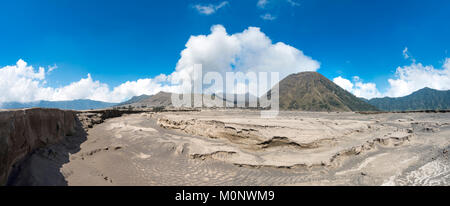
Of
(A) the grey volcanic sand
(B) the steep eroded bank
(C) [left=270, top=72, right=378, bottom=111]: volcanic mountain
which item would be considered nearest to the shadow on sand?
(A) the grey volcanic sand

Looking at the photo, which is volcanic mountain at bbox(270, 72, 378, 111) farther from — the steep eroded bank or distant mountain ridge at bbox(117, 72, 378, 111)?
the steep eroded bank

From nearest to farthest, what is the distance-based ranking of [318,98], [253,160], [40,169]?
[40,169], [253,160], [318,98]

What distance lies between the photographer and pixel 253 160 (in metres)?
8.45

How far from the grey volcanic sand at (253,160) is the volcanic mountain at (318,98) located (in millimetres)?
151452

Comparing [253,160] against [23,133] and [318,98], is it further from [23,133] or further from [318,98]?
[318,98]

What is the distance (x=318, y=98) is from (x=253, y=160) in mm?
175698

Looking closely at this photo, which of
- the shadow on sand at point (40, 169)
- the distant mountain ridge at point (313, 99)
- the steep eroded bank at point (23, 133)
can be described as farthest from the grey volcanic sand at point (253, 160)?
the distant mountain ridge at point (313, 99)

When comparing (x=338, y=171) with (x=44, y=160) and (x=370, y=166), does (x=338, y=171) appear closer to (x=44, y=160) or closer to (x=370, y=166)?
(x=370, y=166)

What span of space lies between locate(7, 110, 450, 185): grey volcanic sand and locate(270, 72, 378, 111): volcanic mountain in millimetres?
151452

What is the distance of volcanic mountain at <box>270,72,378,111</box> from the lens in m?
152

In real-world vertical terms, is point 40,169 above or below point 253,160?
above

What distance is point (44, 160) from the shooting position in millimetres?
6289

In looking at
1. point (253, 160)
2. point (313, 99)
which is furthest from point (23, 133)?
point (313, 99)

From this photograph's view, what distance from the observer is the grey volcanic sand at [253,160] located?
6641 mm
